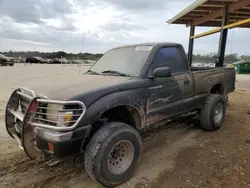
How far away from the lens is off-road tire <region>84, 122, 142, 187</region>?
8.21 feet

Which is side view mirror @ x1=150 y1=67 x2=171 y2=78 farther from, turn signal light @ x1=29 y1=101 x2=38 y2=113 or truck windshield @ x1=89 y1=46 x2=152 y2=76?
turn signal light @ x1=29 y1=101 x2=38 y2=113

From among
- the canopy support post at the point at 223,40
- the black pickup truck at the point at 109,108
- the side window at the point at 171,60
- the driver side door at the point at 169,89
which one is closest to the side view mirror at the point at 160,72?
the black pickup truck at the point at 109,108

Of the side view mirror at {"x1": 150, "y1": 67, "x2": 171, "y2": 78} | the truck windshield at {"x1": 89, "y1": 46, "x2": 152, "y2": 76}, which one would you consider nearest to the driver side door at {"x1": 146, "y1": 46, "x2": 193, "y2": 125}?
the side view mirror at {"x1": 150, "y1": 67, "x2": 171, "y2": 78}

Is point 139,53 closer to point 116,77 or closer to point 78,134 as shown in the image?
point 116,77

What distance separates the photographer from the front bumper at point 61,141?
2320 mm

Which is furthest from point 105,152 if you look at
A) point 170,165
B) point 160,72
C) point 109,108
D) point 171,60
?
point 171,60

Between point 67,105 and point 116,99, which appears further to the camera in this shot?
point 116,99

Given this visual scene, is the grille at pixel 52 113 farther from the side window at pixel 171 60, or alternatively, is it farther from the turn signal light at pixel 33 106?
the side window at pixel 171 60

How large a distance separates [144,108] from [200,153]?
140 cm

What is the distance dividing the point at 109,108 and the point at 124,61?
124 centimetres

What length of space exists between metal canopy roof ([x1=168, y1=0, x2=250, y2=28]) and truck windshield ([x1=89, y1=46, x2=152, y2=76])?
5217 millimetres

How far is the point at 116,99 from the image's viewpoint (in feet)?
9.00

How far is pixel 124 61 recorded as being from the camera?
12.0ft

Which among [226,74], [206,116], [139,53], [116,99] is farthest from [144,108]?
[226,74]
